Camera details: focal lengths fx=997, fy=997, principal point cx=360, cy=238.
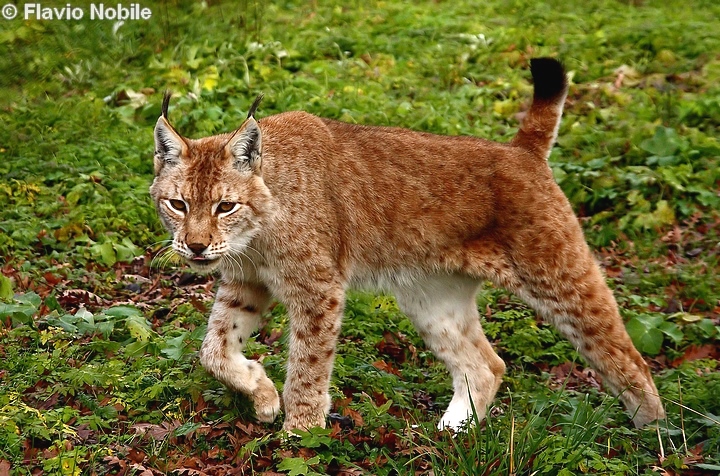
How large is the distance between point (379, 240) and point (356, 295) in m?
1.19

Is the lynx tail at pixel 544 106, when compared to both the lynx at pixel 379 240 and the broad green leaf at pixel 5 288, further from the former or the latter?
the broad green leaf at pixel 5 288

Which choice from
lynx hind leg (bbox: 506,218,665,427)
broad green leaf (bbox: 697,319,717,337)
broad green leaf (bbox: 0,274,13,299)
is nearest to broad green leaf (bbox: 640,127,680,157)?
broad green leaf (bbox: 697,319,717,337)

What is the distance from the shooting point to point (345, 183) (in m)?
6.10

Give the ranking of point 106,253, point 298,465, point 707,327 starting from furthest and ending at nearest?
1. point 106,253
2. point 707,327
3. point 298,465

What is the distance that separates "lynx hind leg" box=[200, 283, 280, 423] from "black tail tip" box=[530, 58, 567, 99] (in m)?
2.14

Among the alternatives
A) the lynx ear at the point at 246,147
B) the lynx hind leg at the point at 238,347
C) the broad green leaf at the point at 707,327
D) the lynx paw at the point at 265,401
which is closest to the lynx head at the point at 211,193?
the lynx ear at the point at 246,147

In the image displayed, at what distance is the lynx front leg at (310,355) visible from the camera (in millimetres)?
5611

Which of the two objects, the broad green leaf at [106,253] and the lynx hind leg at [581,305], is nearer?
the lynx hind leg at [581,305]

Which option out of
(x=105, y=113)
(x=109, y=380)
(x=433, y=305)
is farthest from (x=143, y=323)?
(x=105, y=113)

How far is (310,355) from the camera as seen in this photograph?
5.65 m

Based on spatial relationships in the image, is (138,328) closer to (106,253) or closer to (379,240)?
(106,253)

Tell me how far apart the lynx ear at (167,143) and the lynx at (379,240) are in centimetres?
1

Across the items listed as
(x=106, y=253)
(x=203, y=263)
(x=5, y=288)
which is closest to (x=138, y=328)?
(x=5, y=288)

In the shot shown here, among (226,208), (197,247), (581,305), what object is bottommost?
(581,305)
